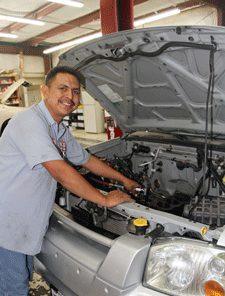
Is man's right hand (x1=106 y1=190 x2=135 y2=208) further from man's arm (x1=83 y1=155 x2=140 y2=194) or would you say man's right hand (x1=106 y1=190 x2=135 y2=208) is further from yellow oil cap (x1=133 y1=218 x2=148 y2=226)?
man's arm (x1=83 y1=155 x2=140 y2=194)

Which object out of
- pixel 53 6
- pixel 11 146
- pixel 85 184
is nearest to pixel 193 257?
pixel 85 184

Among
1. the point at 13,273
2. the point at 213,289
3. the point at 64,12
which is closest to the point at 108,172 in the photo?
the point at 13,273

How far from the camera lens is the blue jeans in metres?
1.41

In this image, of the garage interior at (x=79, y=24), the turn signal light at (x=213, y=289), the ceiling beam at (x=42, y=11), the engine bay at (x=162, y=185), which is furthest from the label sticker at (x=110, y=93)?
the ceiling beam at (x=42, y=11)

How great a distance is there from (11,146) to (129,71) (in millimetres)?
1029

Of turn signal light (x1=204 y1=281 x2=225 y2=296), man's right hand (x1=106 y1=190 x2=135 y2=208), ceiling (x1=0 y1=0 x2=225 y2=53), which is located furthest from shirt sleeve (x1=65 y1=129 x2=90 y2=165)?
ceiling (x1=0 y1=0 x2=225 y2=53)

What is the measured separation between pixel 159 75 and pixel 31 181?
1.19m

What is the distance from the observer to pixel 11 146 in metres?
1.38

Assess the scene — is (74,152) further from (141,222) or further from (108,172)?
(141,222)

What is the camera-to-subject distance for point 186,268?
1.00 metres

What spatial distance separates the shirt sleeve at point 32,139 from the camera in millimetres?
1229

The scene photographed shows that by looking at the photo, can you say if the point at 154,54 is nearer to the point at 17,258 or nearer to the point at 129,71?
the point at 129,71

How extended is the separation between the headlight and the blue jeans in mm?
792

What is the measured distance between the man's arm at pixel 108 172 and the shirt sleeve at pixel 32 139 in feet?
2.07
